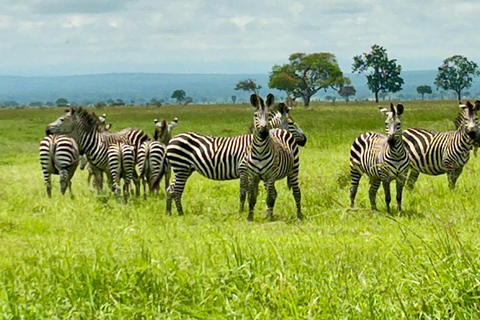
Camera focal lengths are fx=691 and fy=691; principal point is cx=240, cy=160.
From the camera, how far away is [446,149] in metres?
13.6

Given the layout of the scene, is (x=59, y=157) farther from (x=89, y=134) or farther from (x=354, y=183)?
(x=354, y=183)

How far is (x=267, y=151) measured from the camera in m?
11.3

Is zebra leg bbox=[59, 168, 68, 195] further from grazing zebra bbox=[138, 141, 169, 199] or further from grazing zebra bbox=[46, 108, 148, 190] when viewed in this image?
grazing zebra bbox=[138, 141, 169, 199]

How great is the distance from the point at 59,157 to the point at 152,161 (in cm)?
222

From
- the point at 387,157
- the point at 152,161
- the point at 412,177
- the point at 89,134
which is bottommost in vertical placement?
the point at 412,177

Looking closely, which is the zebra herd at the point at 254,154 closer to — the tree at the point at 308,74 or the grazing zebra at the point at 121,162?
the grazing zebra at the point at 121,162

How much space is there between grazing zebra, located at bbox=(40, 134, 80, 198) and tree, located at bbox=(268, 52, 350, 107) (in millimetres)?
87412

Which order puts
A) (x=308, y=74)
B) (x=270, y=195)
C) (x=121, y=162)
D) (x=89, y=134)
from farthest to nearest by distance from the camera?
(x=308, y=74) < (x=89, y=134) < (x=121, y=162) < (x=270, y=195)

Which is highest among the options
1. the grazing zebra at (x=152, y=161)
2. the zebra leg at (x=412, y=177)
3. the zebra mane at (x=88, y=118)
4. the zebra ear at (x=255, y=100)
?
the zebra ear at (x=255, y=100)

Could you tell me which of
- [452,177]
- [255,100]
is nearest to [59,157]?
[255,100]

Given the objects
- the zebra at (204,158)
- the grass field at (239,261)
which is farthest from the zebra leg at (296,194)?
the zebra at (204,158)

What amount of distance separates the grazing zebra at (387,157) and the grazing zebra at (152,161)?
4147 millimetres

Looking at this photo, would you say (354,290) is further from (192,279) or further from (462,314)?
(192,279)

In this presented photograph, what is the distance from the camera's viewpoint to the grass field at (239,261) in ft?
18.5
